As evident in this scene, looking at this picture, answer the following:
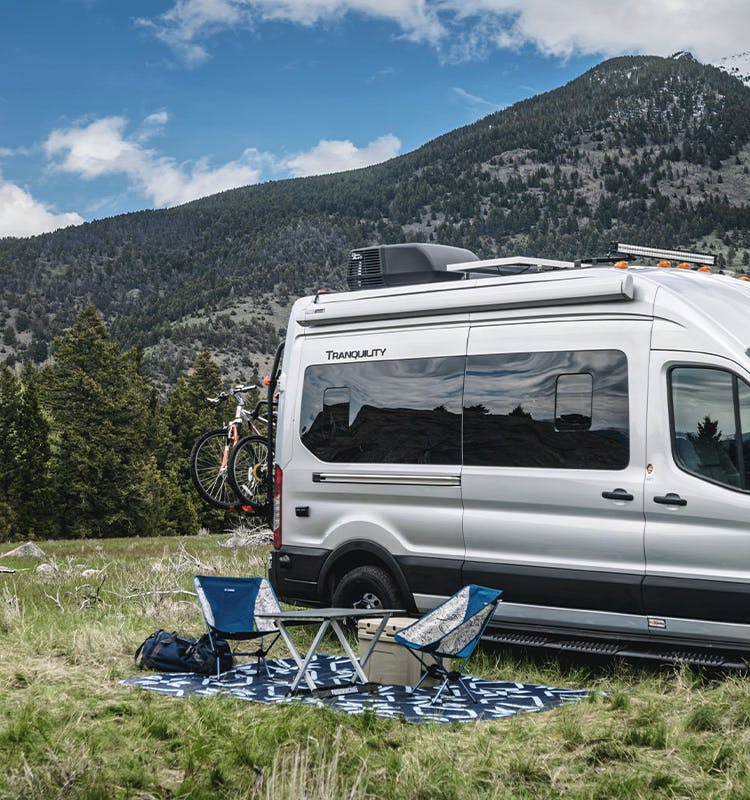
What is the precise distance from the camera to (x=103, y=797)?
16.7ft

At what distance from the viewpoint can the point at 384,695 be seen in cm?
739

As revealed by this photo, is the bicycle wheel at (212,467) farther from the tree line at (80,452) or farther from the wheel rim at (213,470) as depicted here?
the tree line at (80,452)

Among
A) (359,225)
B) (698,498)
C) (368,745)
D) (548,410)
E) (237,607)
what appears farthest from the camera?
(359,225)

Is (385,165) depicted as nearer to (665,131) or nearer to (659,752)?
(665,131)

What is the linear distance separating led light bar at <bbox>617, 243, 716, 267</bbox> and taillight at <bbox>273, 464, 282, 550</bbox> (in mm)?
3479

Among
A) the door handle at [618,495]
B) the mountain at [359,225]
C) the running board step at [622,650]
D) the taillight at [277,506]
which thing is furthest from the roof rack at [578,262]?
the mountain at [359,225]

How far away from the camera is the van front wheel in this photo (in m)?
8.59

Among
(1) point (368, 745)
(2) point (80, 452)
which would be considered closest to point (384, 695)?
(1) point (368, 745)

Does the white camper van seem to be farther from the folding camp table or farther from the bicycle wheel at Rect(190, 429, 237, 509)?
the bicycle wheel at Rect(190, 429, 237, 509)

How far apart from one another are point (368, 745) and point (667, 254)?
4.57 metres

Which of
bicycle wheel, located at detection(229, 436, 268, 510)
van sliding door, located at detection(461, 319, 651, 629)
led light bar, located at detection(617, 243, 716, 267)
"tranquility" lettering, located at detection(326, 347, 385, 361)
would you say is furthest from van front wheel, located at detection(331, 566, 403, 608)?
bicycle wheel, located at detection(229, 436, 268, 510)

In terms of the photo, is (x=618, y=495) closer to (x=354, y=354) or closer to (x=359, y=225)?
(x=354, y=354)

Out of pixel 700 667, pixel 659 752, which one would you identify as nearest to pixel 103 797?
pixel 659 752

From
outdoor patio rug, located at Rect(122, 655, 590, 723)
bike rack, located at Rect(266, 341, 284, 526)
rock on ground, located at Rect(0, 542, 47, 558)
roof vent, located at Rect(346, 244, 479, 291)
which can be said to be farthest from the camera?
rock on ground, located at Rect(0, 542, 47, 558)
